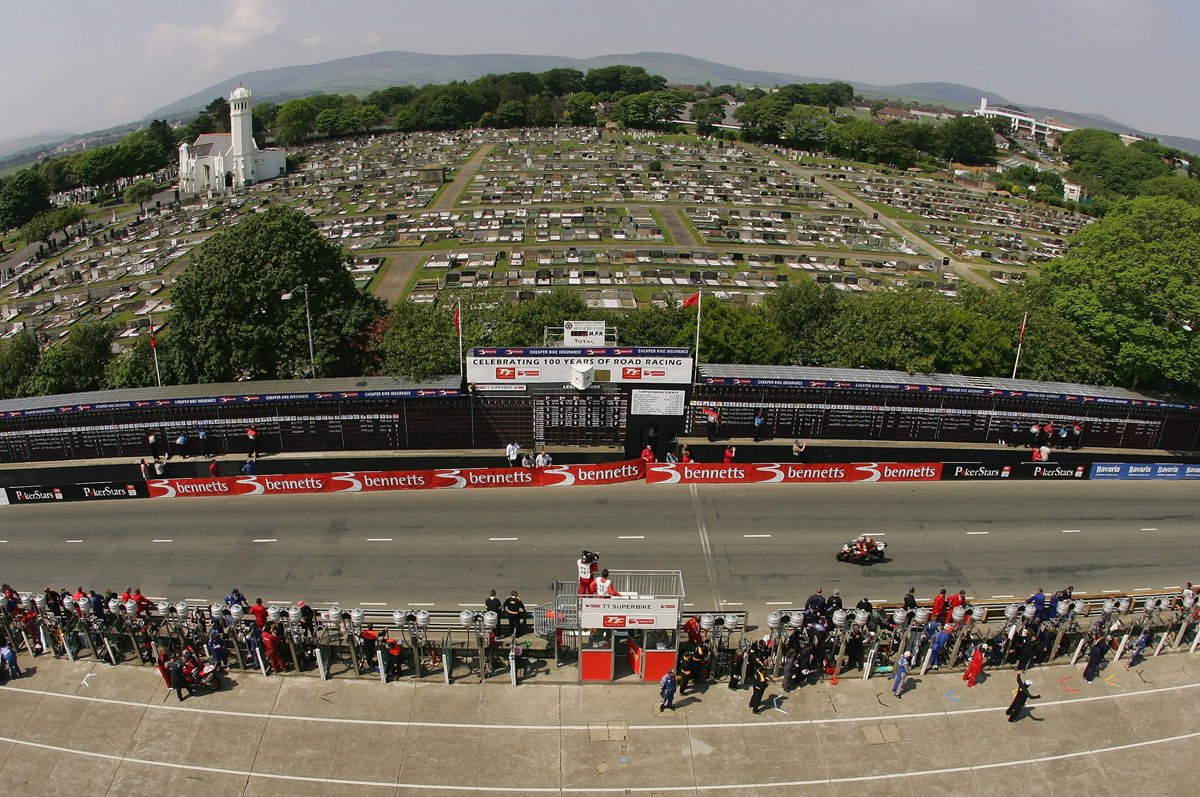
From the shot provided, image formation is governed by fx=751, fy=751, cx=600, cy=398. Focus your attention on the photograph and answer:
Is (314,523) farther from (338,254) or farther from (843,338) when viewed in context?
(843,338)

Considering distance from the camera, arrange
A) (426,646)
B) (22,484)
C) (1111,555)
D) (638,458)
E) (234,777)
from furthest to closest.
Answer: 1. (638,458)
2. (22,484)
3. (1111,555)
4. (426,646)
5. (234,777)

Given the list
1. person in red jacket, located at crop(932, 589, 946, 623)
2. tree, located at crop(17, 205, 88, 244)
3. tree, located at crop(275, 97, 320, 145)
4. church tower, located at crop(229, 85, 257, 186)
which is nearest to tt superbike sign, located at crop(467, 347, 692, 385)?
person in red jacket, located at crop(932, 589, 946, 623)

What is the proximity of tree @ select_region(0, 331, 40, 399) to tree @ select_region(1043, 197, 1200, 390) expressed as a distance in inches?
2230

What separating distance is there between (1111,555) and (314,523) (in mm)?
27353

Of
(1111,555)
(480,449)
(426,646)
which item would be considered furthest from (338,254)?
(1111,555)

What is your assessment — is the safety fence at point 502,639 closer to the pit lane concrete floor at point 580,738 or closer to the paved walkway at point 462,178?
the pit lane concrete floor at point 580,738

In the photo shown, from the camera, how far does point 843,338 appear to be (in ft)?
124

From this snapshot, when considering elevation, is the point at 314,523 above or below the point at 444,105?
below

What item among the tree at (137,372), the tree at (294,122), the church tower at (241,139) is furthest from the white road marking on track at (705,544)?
the tree at (294,122)

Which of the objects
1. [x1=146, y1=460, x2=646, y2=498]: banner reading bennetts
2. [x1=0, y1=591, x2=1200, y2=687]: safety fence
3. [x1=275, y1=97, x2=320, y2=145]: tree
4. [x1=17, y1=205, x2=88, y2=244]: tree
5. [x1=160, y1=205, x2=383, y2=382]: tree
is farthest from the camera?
[x1=275, y1=97, x2=320, y2=145]: tree

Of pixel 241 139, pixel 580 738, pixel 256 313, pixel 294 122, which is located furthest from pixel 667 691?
pixel 294 122

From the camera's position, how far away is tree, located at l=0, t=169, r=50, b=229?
121562mm

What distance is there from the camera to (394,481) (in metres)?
28.4

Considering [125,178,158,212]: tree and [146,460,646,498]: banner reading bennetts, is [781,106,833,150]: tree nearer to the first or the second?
[125,178,158,212]: tree
